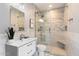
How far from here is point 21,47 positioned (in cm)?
166

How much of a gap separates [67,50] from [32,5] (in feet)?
3.12

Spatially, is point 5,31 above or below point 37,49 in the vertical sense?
above

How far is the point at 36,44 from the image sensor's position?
5.82 feet

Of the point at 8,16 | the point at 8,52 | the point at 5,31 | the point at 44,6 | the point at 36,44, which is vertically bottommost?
the point at 8,52

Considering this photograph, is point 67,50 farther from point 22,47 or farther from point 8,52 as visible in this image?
point 8,52

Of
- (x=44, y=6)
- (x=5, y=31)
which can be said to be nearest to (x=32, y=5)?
(x=44, y=6)

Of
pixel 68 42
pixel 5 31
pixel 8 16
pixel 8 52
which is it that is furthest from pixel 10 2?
pixel 68 42

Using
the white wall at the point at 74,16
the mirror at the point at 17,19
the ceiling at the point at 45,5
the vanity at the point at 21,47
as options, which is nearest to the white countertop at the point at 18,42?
the vanity at the point at 21,47

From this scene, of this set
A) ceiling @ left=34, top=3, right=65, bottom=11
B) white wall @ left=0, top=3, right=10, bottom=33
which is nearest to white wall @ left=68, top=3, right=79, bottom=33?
ceiling @ left=34, top=3, right=65, bottom=11

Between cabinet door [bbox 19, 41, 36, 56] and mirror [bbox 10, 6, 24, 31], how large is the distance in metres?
0.29

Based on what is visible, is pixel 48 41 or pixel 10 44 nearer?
pixel 10 44

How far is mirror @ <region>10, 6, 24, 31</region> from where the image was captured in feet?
5.61

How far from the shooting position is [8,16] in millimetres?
1697

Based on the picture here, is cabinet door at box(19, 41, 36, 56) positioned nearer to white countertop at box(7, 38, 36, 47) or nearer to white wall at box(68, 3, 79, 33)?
white countertop at box(7, 38, 36, 47)
